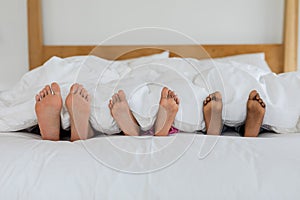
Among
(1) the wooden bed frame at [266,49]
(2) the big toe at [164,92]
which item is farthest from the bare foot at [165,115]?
(1) the wooden bed frame at [266,49]

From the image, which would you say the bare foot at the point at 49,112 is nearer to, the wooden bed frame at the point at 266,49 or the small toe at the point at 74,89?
the small toe at the point at 74,89

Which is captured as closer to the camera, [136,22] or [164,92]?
[164,92]

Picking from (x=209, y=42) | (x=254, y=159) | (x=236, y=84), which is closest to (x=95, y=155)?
(x=254, y=159)

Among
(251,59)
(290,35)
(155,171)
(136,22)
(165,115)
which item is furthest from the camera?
(136,22)

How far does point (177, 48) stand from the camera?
229 cm

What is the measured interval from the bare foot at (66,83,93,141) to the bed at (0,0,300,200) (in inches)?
7.4

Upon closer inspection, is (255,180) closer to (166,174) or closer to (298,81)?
(166,174)

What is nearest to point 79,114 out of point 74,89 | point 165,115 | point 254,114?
point 74,89

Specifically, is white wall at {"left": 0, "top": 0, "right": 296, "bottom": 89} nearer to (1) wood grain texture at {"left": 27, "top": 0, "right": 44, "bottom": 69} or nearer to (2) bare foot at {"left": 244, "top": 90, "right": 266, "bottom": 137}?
(1) wood grain texture at {"left": 27, "top": 0, "right": 44, "bottom": 69}

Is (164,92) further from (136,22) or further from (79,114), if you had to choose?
(136,22)

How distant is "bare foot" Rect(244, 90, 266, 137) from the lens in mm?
1361

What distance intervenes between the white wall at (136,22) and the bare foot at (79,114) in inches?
48.1

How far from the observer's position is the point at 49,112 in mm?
1347

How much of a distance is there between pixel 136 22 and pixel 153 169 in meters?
1.92
